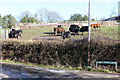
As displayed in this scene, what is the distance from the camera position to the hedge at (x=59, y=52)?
877cm

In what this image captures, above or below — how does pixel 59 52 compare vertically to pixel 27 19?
below

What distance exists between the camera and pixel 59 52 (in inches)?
382

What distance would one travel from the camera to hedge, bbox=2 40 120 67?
8.77 metres

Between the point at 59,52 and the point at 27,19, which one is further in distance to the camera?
the point at 27,19

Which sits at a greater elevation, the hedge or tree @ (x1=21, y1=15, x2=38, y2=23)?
tree @ (x1=21, y1=15, x2=38, y2=23)

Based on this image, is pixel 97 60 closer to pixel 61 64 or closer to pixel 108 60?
pixel 108 60

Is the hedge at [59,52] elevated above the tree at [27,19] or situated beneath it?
situated beneath

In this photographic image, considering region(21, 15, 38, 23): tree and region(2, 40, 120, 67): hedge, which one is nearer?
region(2, 40, 120, 67): hedge

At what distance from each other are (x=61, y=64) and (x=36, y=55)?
5.79ft

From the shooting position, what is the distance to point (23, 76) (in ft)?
24.8

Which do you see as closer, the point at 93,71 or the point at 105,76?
the point at 105,76

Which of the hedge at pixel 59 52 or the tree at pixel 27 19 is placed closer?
the hedge at pixel 59 52

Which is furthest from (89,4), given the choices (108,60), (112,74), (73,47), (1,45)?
(1,45)

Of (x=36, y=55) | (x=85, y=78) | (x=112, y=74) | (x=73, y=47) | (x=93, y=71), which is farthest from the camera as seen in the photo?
(x=36, y=55)
